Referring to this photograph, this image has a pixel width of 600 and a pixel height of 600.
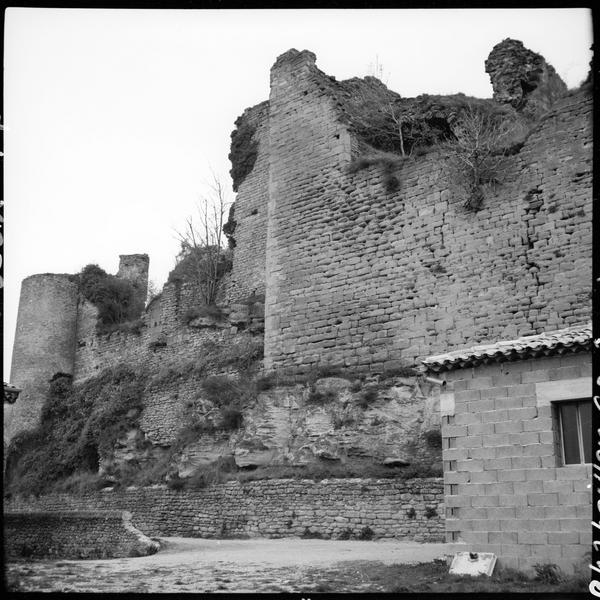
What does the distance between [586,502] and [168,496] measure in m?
11.4

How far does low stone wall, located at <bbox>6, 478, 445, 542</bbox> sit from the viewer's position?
Result: 1432 cm

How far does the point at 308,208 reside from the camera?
1936 cm

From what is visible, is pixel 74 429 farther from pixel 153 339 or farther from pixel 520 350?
pixel 520 350

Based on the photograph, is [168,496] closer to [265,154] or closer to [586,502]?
[586,502]

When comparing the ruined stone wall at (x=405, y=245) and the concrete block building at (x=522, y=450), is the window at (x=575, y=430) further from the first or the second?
the ruined stone wall at (x=405, y=245)

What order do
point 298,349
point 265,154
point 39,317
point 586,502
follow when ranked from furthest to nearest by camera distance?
point 39,317
point 265,154
point 298,349
point 586,502

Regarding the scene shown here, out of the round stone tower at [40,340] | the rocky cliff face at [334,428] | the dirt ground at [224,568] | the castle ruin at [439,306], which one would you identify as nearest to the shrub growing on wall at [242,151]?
the castle ruin at [439,306]

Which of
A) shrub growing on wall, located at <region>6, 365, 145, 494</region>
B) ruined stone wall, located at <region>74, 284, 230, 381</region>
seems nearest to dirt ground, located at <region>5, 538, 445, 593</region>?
shrub growing on wall, located at <region>6, 365, 145, 494</region>

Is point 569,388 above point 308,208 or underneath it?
underneath

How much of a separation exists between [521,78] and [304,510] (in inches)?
484

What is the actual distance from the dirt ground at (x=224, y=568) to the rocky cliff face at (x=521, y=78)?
1199 cm

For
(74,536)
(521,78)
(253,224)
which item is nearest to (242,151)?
(253,224)

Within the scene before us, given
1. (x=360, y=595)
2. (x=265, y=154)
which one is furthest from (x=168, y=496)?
(x=265, y=154)

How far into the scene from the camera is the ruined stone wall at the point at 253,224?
84.5ft
